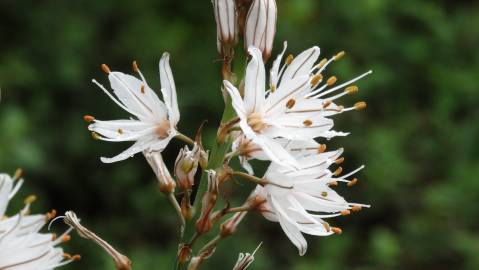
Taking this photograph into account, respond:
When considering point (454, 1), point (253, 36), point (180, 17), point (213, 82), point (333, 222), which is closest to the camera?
point (253, 36)

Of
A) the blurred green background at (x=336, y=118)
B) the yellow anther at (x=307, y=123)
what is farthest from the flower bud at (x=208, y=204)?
the blurred green background at (x=336, y=118)

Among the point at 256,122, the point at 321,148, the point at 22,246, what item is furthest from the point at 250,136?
the point at 22,246

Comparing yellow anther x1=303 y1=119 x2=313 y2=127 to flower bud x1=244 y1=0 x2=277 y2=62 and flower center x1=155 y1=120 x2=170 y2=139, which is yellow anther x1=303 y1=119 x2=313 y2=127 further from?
flower center x1=155 y1=120 x2=170 y2=139

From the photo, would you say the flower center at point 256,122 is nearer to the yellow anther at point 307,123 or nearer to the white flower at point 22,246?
the yellow anther at point 307,123

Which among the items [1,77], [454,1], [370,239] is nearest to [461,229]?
[370,239]

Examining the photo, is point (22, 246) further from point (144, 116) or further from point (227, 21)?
point (227, 21)

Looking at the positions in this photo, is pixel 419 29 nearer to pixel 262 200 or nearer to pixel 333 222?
pixel 333 222

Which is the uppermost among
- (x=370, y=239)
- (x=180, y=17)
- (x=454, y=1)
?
(x=180, y=17)

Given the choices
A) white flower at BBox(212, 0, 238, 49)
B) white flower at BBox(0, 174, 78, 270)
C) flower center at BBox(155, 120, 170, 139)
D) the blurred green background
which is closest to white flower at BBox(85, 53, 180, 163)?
flower center at BBox(155, 120, 170, 139)
